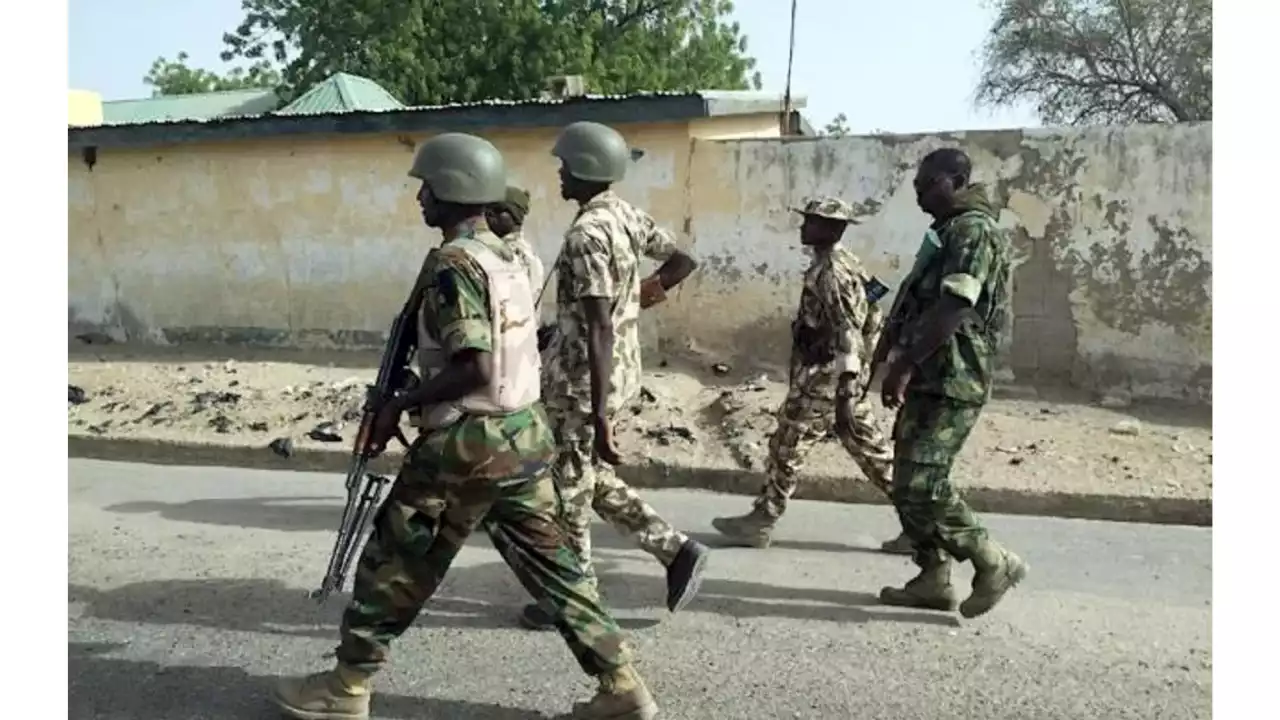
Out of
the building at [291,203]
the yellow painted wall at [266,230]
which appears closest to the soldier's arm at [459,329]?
the building at [291,203]

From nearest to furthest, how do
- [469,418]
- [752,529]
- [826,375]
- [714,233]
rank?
[469,418], [826,375], [752,529], [714,233]

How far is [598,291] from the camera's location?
4309mm

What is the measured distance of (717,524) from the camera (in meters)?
6.02

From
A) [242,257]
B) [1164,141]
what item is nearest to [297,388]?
[242,257]

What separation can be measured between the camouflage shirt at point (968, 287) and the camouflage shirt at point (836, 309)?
0.85 metres

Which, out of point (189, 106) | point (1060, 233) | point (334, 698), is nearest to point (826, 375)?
point (334, 698)

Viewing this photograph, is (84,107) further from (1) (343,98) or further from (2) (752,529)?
(2) (752,529)

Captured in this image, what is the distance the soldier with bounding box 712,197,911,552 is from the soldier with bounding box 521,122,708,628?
1.09m

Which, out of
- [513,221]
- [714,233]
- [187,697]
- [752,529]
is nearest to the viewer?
[187,697]

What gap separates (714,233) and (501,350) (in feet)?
21.5

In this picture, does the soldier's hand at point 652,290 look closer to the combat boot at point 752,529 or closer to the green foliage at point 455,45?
the combat boot at point 752,529

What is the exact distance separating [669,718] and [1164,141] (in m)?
6.63

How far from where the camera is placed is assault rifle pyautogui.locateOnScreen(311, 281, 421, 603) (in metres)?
3.72

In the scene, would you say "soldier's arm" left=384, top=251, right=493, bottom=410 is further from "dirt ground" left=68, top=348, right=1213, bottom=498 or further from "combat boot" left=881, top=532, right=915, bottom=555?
"dirt ground" left=68, top=348, right=1213, bottom=498
